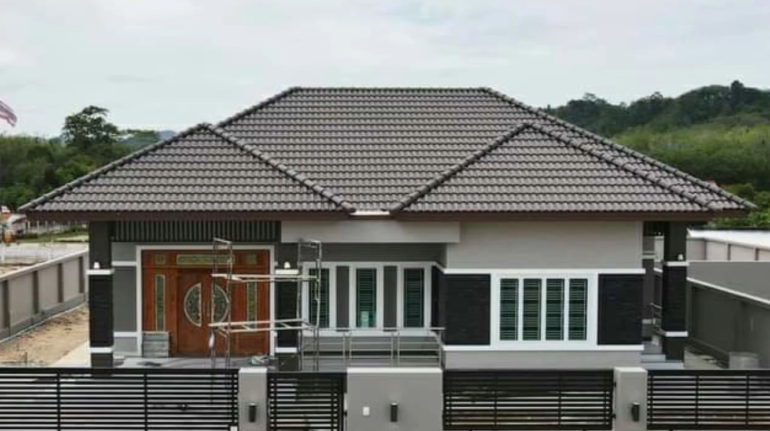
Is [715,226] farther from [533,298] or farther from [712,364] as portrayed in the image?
[533,298]

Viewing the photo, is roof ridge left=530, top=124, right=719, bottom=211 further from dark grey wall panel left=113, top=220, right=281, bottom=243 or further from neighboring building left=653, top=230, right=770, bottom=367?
dark grey wall panel left=113, top=220, right=281, bottom=243

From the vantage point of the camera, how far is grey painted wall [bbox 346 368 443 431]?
988cm

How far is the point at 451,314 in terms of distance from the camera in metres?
12.6

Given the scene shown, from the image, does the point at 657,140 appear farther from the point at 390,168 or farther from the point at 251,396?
the point at 251,396

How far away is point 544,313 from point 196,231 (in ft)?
19.3

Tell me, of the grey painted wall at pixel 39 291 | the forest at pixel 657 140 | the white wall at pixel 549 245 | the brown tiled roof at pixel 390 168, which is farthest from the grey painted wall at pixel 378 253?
the forest at pixel 657 140

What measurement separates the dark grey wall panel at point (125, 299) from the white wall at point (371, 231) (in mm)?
3062

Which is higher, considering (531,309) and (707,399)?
(531,309)

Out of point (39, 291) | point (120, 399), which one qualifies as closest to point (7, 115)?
point (39, 291)

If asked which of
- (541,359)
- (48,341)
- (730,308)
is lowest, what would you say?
(48,341)

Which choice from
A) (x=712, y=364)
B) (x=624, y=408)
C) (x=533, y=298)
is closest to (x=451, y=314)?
(x=533, y=298)

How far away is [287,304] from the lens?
1302 cm

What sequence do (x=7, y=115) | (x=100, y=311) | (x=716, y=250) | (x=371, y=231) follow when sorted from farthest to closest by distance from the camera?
(x=7, y=115) < (x=716, y=250) < (x=371, y=231) < (x=100, y=311)

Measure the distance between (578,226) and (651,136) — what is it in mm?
65950
